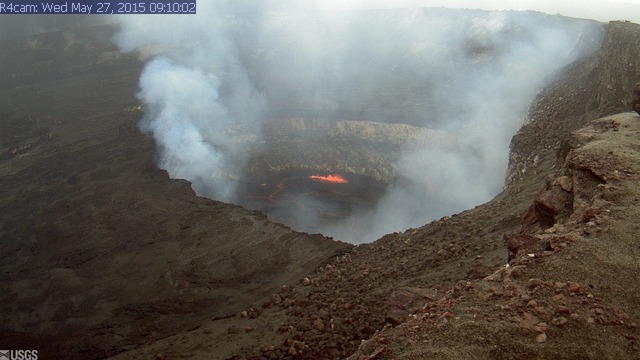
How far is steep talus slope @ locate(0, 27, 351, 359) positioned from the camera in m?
10.1

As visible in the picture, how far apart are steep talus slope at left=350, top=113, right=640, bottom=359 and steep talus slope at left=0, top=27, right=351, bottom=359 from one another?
21.5ft

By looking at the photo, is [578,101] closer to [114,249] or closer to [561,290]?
[561,290]

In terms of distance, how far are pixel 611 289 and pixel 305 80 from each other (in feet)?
85.7

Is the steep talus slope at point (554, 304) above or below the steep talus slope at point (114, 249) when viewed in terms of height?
below

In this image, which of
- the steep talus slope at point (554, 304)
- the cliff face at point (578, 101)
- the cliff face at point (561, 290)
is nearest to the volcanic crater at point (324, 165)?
the cliff face at point (578, 101)

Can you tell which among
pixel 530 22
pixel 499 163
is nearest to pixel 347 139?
pixel 499 163

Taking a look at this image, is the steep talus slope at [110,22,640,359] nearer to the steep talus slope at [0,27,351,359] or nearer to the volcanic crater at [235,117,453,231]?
the steep talus slope at [0,27,351,359]

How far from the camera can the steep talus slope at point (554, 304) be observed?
13.5ft

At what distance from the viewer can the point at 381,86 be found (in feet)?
86.7

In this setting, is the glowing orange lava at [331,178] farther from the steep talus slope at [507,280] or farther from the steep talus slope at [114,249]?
the steep talus slope at [507,280]

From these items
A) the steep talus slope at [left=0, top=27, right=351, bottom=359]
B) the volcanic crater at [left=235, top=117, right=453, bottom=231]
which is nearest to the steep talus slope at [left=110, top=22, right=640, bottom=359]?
the steep talus slope at [left=0, top=27, right=351, bottom=359]

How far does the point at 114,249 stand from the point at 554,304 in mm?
12570

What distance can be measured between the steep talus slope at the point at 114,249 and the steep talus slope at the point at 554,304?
257 inches

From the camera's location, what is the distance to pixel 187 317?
395 inches
